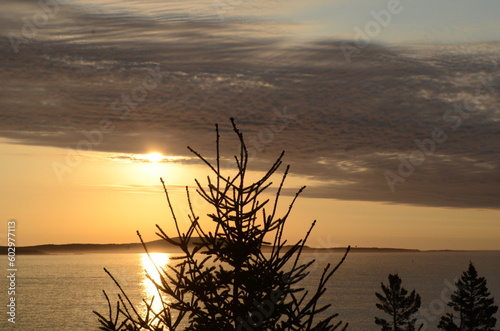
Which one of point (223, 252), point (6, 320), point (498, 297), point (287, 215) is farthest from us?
point (498, 297)

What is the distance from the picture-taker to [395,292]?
74375mm

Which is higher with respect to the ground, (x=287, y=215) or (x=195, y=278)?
Answer: (x=287, y=215)

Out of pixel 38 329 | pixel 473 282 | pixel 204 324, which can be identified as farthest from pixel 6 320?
pixel 204 324


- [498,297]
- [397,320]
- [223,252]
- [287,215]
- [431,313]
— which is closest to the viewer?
[287,215]

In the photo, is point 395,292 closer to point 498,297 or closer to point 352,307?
point 352,307

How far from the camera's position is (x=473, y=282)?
224 ft

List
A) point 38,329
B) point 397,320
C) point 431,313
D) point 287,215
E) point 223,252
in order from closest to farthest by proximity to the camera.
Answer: point 287,215
point 223,252
point 397,320
point 38,329
point 431,313

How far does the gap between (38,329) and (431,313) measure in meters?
92.7

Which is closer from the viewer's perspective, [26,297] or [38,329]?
[38,329]

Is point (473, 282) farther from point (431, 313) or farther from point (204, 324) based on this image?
point (431, 313)

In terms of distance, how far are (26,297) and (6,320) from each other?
5367cm

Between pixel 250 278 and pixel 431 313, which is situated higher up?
pixel 431 313

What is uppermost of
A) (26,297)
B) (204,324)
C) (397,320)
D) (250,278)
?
(26,297)

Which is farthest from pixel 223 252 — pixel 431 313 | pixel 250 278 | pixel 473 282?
pixel 431 313
